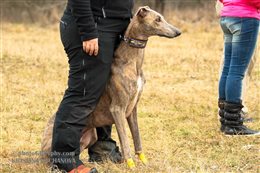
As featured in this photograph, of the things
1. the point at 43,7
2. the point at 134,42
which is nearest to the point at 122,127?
the point at 134,42

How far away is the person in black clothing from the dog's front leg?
7.0 inches

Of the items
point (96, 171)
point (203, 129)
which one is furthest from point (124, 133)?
point (203, 129)

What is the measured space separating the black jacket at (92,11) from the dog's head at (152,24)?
127mm

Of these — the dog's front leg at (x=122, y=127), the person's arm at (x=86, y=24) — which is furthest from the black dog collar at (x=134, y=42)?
the dog's front leg at (x=122, y=127)

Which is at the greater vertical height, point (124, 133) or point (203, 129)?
point (124, 133)

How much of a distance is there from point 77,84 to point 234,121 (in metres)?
2.47

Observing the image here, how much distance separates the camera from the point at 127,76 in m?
4.40

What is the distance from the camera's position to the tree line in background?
2133 centimetres

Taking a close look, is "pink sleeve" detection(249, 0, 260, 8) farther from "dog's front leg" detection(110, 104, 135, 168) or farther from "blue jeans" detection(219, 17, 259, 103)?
"dog's front leg" detection(110, 104, 135, 168)

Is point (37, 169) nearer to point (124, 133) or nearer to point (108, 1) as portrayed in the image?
point (124, 133)

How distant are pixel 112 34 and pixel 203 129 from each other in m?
2.63

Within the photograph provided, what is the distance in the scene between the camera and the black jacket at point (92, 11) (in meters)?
4.13

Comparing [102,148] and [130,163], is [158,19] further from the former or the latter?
[102,148]

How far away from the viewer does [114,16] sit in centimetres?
439
